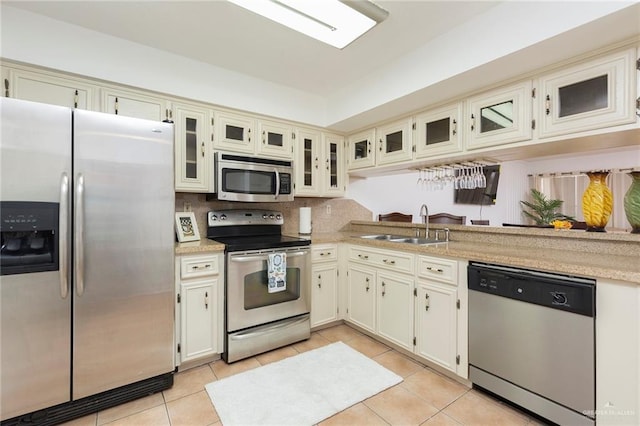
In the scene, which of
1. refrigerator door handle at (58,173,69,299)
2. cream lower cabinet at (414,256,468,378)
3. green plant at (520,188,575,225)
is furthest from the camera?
green plant at (520,188,575,225)

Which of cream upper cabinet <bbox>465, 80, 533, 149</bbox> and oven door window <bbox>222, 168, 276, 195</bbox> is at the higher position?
cream upper cabinet <bbox>465, 80, 533, 149</bbox>

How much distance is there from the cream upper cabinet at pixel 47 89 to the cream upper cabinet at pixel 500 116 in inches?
114

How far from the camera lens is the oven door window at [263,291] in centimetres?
240

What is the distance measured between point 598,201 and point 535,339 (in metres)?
0.97

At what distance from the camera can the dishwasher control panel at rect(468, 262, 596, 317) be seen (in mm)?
1491

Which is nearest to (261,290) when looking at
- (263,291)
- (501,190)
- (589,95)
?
(263,291)

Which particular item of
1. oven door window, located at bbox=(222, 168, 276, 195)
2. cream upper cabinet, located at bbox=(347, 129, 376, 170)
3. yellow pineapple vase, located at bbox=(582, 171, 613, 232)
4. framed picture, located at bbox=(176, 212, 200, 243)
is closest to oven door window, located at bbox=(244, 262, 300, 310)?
framed picture, located at bbox=(176, 212, 200, 243)

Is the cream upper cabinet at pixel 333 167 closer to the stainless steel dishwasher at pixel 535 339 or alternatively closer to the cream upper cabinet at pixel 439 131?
the cream upper cabinet at pixel 439 131

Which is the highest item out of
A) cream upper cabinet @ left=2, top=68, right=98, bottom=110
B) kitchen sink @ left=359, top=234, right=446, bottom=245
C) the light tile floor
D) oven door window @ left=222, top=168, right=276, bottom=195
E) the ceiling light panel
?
the ceiling light panel

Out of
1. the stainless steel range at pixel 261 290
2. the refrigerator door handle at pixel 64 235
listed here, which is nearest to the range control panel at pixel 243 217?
the stainless steel range at pixel 261 290

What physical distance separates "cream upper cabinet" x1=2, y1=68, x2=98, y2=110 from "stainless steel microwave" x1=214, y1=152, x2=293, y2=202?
3.28 ft

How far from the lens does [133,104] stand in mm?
2291

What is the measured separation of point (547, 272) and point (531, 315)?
0.27 meters

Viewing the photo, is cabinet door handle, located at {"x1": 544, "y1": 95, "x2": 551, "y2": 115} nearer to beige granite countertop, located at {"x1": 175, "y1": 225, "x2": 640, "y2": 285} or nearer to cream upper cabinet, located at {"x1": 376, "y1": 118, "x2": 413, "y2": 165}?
beige granite countertop, located at {"x1": 175, "y1": 225, "x2": 640, "y2": 285}
